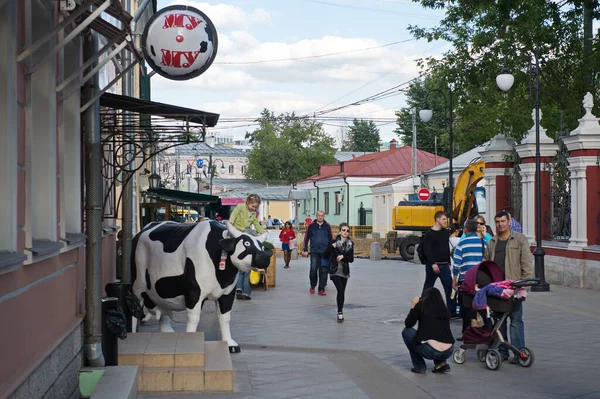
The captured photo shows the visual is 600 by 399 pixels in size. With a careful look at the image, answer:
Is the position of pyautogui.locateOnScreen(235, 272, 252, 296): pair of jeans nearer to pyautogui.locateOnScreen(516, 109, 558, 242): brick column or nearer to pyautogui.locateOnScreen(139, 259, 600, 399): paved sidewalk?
pyautogui.locateOnScreen(139, 259, 600, 399): paved sidewalk

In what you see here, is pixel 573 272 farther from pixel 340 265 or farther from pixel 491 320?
pixel 491 320

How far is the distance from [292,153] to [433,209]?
58.9 meters

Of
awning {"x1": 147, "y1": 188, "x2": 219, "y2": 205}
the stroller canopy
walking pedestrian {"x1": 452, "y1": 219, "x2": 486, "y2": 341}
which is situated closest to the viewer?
the stroller canopy

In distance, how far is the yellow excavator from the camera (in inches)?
1353

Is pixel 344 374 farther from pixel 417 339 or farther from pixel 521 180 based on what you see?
pixel 521 180

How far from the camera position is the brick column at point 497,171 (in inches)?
1113

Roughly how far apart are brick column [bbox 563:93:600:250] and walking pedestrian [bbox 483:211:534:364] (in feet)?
37.2

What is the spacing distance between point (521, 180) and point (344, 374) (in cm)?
1759

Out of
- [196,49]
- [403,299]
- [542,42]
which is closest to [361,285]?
[403,299]

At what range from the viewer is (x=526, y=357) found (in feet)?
36.4

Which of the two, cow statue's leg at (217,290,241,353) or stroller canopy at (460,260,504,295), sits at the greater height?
stroller canopy at (460,260,504,295)

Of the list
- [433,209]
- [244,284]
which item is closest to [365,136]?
[433,209]

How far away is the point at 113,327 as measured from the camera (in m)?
9.09

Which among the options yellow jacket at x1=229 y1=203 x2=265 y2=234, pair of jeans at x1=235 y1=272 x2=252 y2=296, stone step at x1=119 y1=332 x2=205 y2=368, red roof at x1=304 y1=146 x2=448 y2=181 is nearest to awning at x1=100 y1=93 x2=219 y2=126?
stone step at x1=119 y1=332 x2=205 y2=368
